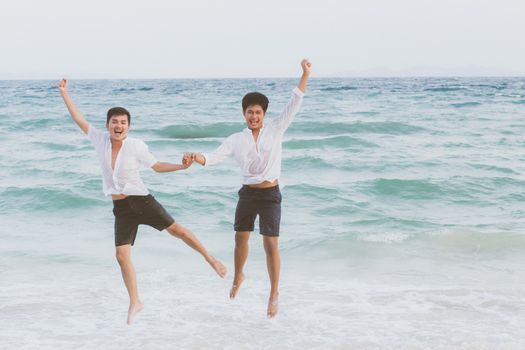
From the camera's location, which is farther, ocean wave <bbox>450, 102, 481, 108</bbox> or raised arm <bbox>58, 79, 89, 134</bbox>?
ocean wave <bbox>450, 102, 481, 108</bbox>

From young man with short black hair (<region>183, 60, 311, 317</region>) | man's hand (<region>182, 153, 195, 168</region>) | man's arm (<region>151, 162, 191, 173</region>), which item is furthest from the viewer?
young man with short black hair (<region>183, 60, 311, 317</region>)

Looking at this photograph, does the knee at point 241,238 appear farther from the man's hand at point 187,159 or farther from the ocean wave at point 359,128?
the ocean wave at point 359,128

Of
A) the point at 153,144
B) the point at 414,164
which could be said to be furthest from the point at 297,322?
the point at 153,144

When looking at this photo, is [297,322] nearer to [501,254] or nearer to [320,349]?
[320,349]

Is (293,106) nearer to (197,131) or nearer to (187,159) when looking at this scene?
(187,159)

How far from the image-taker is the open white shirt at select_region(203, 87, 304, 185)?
215 inches

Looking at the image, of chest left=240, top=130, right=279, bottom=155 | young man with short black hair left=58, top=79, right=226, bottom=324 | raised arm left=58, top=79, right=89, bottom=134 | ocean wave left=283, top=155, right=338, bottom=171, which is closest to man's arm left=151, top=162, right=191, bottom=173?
young man with short black hair left=58, top=79, right=226, bottom=324

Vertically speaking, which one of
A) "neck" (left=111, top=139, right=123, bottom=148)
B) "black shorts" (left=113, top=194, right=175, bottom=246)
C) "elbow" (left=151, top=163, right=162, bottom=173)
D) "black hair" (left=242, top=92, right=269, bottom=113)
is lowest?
"black shorts" (left=113, top=194, right=175, bottom=246)

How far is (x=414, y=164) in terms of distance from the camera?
60.6 ft

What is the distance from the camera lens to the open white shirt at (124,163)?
17.4ft

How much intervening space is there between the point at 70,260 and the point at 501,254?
19.0 feet

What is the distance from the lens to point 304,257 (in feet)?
31.5

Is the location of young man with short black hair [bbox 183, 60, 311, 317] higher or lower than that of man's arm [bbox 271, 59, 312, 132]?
lower

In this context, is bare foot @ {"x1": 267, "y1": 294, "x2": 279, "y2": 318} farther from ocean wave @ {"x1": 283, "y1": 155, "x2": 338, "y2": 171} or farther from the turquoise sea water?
ocean wave @ {"x1": 283, "y1": 155, "x2": 338, "y2": 171}
